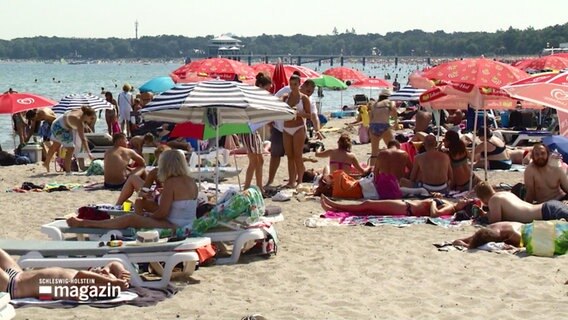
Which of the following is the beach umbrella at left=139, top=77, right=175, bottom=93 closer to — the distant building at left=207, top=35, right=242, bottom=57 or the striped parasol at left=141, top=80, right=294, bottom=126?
the striped parasol at left=141, top=80, right=294, bottom=126

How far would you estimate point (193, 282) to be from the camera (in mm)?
6641

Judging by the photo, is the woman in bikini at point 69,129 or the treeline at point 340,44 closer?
the woman in bikini at point 69,129

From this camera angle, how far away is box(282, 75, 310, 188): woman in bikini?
10.8m

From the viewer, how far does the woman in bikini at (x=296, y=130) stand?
10820 mm

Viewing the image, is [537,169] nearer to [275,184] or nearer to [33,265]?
[275,184]

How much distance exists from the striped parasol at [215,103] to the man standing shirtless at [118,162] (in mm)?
2074

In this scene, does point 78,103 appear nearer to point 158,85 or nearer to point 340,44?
point 158,85

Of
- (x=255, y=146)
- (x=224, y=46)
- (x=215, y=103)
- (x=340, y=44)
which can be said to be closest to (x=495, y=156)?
(x=255, y=146)

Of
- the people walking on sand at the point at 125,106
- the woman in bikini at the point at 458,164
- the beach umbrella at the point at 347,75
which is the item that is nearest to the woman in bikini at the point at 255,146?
the woman in bikini at the point at 458,164

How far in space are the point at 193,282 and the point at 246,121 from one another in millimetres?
2523

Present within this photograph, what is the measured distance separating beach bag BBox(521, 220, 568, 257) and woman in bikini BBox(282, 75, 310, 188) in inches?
157

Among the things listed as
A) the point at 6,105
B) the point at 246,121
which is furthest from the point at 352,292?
the point at 6,105

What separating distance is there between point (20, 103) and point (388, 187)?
23.8 ft

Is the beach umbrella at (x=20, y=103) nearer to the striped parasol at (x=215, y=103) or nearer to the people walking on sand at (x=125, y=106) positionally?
the people walking on sand at (x=125, y=106)
